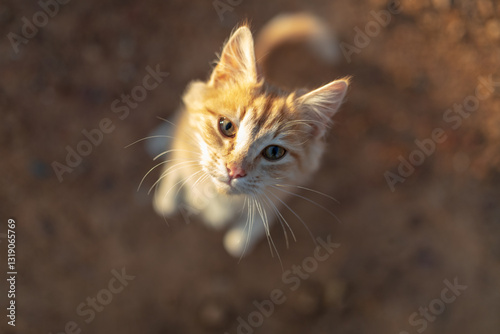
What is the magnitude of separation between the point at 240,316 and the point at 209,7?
9.23 feet

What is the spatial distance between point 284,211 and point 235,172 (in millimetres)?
1549

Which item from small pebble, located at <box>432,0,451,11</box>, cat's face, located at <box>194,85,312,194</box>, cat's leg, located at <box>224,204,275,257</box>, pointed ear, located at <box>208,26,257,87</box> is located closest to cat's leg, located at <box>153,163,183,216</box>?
cat's leg, located at <box>224,204,275,257</box>

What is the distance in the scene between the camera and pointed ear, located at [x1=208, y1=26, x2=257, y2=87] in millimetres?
1873

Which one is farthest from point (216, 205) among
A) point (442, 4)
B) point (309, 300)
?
point (442, 4)

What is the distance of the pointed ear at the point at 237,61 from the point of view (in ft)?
6.15

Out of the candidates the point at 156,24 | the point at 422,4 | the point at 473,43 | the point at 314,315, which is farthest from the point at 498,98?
the point at 156,24

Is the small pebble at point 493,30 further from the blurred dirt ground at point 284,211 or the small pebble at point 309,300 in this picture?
the small pebble at point 309,300

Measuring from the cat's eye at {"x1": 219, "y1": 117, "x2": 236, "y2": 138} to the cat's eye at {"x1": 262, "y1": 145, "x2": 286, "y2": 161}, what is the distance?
21 cm

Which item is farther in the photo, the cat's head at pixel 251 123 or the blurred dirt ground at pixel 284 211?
the blurred dirt ground at pixel 284 211

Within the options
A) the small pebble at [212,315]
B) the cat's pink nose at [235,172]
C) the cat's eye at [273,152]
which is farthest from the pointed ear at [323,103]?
the small pebble at [212,315]

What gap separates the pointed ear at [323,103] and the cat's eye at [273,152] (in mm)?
254

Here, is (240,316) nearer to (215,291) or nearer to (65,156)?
(215,291)

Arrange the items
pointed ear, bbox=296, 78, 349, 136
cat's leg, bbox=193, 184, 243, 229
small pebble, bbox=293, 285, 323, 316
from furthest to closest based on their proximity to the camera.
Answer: small pebble, bbox=293, 285, 323, 316, cat's leg, bbox=193, 184, 243, 229, pointed ear, bbox=296, 78, 349, 136

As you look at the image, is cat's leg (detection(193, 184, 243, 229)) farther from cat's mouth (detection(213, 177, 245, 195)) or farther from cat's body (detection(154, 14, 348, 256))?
cat's mouth (detection(213, 177, 245, 195))
